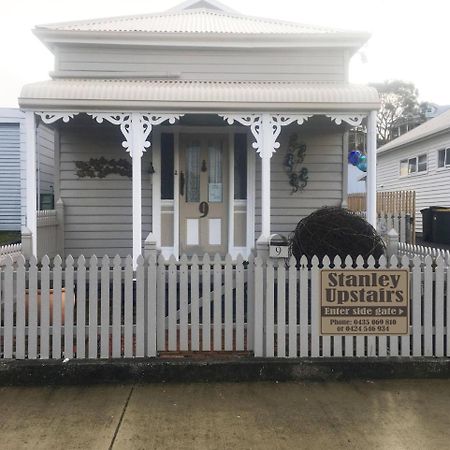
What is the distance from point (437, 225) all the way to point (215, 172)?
10.5 metres

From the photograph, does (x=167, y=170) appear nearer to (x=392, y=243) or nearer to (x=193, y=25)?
(x=193, y=25)

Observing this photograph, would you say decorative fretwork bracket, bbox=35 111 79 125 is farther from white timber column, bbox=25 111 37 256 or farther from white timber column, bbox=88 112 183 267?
white timber column, bbox=88 112 183 267

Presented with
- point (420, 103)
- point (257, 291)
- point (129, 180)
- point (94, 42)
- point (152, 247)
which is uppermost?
point (420, 103)

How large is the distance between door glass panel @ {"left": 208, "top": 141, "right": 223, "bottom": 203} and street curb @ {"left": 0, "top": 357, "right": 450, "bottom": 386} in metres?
5.11

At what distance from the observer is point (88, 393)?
14.9ft

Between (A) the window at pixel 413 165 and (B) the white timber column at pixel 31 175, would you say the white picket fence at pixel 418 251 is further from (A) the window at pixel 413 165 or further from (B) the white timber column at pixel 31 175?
(A) the window at pixel 413 165

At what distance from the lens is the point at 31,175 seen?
7582 millimetres

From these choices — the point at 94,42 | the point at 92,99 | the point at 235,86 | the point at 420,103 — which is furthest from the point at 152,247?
the point at 420,103

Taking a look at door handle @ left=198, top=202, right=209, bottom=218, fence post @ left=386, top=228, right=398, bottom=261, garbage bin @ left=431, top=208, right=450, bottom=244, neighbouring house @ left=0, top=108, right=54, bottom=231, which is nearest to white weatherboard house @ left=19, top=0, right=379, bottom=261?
door handle @ left=198, top=202, right=209, bottom=218

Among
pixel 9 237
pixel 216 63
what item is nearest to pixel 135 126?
pixel 216 63

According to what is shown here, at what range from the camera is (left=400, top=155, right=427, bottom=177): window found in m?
20.9

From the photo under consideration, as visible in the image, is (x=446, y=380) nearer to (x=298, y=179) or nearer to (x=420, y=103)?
(x=298, y=179)

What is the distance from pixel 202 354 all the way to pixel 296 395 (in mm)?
1074

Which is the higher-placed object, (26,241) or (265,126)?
(265,126)
